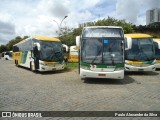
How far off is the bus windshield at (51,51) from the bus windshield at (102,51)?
6.27 meters

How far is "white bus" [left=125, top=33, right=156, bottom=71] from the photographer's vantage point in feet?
53.8

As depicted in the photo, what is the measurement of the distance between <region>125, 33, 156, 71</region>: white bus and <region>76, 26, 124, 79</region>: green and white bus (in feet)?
11.0

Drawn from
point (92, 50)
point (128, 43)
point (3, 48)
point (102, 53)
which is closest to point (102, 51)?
point (102, 53)

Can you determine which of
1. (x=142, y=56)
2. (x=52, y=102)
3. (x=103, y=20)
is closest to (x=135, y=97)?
(x=52, y=102)

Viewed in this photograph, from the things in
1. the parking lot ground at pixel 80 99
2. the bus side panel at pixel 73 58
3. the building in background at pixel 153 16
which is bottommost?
the parking lot ground at pixel 80 99

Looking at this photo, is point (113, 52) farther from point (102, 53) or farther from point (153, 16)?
point (153, 16)

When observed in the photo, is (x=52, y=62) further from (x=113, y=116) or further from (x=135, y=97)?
(x=113, y=116)

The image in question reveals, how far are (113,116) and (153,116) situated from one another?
113cm

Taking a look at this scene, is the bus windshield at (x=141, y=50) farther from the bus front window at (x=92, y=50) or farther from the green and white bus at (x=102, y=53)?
the bus front window at (x=92, y=50)

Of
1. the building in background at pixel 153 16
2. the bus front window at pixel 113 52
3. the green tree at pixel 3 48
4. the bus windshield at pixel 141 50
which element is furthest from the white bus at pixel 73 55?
the green tree at pixel 3 48

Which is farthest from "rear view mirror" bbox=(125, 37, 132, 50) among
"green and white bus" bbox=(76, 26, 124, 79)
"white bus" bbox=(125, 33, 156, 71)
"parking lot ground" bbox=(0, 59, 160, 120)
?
"parking lot ground" bbox=(0, 59, 160, 120)

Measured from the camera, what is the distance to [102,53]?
42.0 ft

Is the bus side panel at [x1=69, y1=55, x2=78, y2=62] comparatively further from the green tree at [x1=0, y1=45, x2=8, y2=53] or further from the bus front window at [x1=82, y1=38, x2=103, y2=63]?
the green tree at [x1=0, y1=45, x2=8, y2=53]

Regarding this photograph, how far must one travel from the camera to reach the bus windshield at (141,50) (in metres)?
16.7
